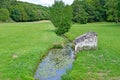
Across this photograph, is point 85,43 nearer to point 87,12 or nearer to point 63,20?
point 63,20

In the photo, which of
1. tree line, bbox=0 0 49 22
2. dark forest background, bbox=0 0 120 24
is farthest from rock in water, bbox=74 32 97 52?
tree line, bbox=0 0 49 22

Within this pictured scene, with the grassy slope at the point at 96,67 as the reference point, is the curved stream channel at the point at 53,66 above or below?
below

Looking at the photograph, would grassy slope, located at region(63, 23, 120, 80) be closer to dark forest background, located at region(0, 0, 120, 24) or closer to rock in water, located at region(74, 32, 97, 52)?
rock in water, located at region(74, 32, 97, 52)

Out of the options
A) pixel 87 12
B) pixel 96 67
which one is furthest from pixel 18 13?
pixel 96 67

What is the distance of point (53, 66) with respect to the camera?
17875mm

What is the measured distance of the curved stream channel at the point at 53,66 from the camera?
1520 centimetres

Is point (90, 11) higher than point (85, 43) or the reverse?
the reverse

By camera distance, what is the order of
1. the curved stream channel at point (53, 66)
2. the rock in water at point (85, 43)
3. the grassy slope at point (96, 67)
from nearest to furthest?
the grassy slope at point (96, 67)
the curved stream channel at point (53, 66)
the rock in water at point (85, 43)

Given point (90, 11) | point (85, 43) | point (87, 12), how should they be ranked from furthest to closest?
point (90, 11) → point (87, 12) → point (85, 43)

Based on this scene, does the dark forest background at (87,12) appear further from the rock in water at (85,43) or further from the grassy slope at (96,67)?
the grassy slope at (96,67)

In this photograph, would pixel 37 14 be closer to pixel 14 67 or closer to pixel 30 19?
pixel 30 19

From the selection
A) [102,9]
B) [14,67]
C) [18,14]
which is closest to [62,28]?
[14,67]

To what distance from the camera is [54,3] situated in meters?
52.1

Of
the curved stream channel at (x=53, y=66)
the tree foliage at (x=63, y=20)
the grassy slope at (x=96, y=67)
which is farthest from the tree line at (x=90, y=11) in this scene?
the grassy slope at (x=96, y=67)
